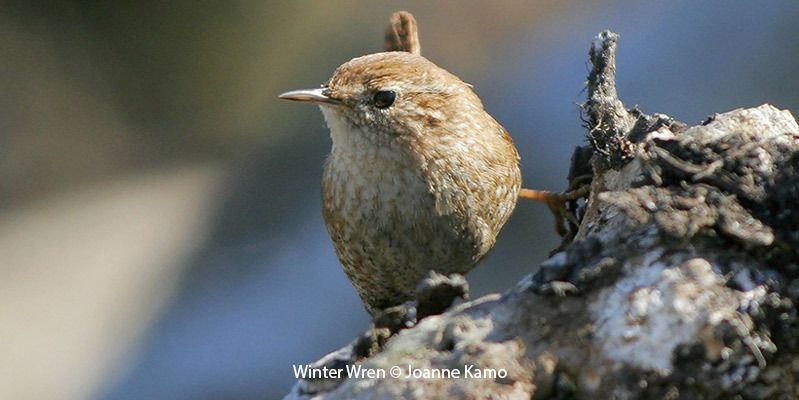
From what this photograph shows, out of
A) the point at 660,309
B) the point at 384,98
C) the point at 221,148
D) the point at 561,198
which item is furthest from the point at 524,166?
the point at 660,309

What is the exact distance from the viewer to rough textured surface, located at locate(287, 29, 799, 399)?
71.0 inches

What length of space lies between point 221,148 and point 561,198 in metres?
3.49

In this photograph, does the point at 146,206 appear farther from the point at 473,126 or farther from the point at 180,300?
the point at 473,126

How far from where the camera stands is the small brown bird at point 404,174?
9.91 ft

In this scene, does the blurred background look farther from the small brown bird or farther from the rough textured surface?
the rough textured surface

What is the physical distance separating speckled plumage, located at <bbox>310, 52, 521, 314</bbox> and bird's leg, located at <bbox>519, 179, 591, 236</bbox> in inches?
7.1

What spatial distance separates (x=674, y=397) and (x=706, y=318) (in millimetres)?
140

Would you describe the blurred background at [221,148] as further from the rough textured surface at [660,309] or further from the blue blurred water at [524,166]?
A: the rough textured surface at [660,309]

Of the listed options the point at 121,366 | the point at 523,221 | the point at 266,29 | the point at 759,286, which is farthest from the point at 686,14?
the point at 759,286

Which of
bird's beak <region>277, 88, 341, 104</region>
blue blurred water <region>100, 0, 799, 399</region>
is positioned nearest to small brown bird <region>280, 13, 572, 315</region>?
bird's beak <region>277, 88, 341, 104</region>

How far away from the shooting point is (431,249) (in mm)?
3051

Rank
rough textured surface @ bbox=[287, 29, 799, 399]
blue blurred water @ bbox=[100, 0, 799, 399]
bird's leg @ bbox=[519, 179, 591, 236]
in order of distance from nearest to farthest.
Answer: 1. rough textured surface @ bbox=[287, 29, 799, 399]
2. bird's leg @ bbox=[519, 179, 591, 236]
3. blue blurred water @ bbox=[100, 0, 799, 399]

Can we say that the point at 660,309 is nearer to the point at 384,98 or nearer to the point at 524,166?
the point at 384,98

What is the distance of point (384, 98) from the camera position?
3041mm
